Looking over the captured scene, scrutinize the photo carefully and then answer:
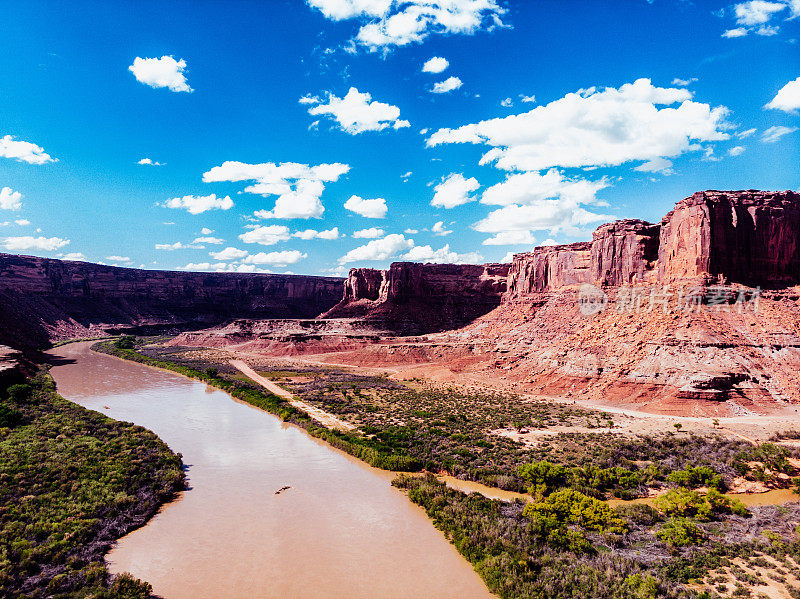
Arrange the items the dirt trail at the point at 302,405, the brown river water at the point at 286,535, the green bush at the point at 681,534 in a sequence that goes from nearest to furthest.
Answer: the brown river water at the point at 286,535 < the green bush at the point at 681,534 < the dirt trail at the point at 302,405

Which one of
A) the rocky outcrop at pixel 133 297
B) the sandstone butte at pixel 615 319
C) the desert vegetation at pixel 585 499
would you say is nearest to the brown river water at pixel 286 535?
the desert vegetation at pixel 585 499

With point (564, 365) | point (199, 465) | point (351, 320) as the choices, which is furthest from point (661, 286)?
point (351, 320)

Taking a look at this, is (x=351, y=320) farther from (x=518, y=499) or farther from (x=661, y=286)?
(x=518, y=499)

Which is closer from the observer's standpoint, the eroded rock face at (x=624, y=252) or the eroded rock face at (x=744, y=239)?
the eroded rock face at (x=744, y=239)

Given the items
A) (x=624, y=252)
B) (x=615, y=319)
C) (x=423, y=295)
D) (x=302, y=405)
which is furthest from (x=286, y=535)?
(x=423, y=295)

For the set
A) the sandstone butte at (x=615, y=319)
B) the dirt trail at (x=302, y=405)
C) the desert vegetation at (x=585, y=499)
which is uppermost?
the sandstone butte at (x=615, y=319)

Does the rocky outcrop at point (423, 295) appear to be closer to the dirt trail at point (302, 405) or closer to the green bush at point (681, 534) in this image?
the dirt trail at point (302, 405)

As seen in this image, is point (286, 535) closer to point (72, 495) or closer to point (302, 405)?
point (72, 495)
